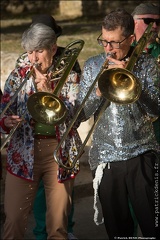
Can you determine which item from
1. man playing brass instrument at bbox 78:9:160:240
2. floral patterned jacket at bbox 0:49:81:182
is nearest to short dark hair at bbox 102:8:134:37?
man playing brass instrument at bbox 78:9:160:240

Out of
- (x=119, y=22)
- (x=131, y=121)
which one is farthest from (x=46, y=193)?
(x=119, y=22)

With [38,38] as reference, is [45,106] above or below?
below

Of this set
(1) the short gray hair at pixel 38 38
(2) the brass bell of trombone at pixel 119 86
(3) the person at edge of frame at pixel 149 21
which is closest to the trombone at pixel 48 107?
(1) the short gray hair at pixel 38 38

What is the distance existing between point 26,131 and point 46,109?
0.81 feet

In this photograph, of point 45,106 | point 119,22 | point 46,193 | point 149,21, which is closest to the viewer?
point 119,22

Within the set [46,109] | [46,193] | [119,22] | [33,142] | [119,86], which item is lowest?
[46,193]

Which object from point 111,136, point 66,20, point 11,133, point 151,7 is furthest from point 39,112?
point 66,20

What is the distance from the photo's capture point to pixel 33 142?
554 cm

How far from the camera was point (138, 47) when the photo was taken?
16.7 feet

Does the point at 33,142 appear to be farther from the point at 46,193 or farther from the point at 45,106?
the point at 46,193

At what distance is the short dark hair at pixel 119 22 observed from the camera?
502 cm

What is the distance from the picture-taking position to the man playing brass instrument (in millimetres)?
5031

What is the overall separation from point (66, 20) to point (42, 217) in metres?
10.6

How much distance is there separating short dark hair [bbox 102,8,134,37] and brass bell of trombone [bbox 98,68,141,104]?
0.87 ft
